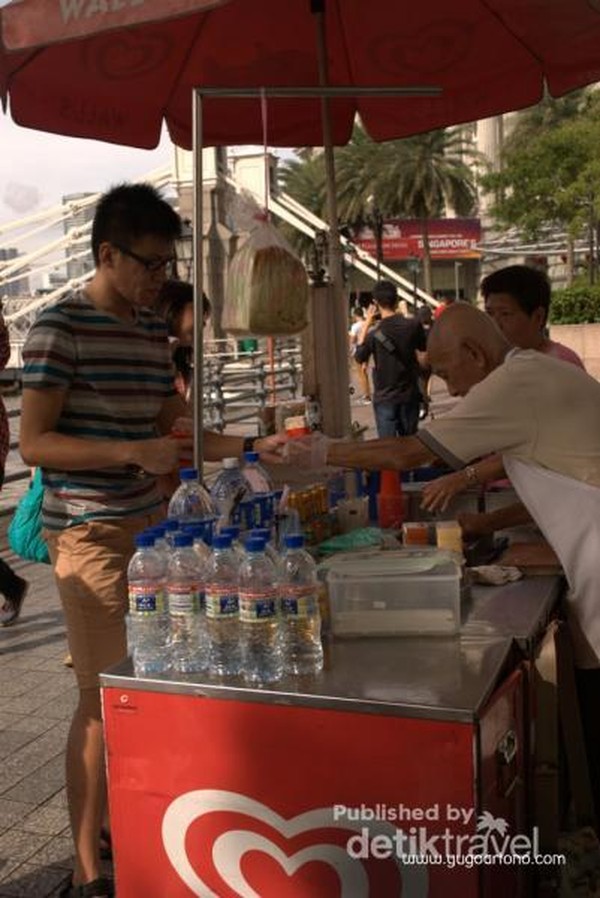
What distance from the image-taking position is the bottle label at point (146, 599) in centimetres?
209

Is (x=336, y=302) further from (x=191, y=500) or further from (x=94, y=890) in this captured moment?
(x=94, y=890)

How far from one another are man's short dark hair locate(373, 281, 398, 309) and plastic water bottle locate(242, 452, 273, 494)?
7.15 m

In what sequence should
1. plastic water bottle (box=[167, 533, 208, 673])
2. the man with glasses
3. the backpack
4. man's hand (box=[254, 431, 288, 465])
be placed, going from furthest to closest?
the backpack
man's hand (box=[254, 431, 288, 465])
the man with glasses
plastic water bottle (box=[167, 533, 208, 673])

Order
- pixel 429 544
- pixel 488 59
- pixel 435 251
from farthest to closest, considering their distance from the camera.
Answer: pixel 435 251 → pixel 488 59 → pixel 429 544

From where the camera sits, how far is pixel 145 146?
14.2 ft

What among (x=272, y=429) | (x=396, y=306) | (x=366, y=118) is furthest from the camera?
(x=396, y=306)

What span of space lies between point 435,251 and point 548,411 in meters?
63.1

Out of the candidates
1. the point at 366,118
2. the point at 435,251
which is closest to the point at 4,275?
the point at 435,251

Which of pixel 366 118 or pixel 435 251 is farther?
pixel 435 251

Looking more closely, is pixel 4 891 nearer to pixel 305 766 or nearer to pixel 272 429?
pixel 305 766

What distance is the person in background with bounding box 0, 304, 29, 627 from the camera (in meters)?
4.36

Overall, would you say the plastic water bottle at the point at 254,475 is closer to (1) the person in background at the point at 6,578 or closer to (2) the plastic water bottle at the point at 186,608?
Answer: (2) the plastic water bottle at the point at 186,608

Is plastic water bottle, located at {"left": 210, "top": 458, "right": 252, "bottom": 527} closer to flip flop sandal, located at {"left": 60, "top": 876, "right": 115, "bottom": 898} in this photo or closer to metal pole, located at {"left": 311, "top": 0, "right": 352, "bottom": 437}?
metal pole, located at {"left": 311, "top": 0, "right": 352, "bottom": 437}

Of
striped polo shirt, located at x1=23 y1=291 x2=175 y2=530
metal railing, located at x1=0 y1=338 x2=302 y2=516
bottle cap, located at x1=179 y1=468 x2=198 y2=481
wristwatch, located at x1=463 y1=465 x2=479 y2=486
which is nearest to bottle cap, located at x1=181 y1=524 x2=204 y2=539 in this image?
bottle cap, located at x1=179 y1=468 x2=198 y2=481
